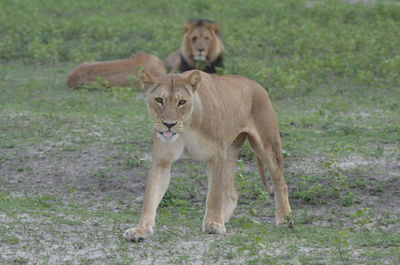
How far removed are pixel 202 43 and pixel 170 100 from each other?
553 cm

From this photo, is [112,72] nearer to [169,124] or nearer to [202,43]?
[202,43]

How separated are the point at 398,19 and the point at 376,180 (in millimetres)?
8238

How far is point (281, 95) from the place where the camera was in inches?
380

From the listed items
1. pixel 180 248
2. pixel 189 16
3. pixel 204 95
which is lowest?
pixel 189 16

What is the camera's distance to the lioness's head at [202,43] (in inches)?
409

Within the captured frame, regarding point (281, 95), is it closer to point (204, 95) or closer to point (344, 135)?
point (344, 135)

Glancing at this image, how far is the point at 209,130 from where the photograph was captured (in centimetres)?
513

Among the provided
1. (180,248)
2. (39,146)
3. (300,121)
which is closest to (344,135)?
(300,121)

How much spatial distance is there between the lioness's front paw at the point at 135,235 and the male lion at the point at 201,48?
5617 mm

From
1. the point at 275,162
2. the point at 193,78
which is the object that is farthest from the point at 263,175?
the point at 193,78

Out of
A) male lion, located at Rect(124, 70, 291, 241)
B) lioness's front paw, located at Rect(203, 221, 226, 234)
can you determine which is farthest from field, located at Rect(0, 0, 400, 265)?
male lion, located at Rect(124, 70, 291, 241)

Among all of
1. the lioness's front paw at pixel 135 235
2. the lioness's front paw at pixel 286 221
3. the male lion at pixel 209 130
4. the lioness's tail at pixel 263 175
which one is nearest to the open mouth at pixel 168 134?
the male lion at pixel 209 130

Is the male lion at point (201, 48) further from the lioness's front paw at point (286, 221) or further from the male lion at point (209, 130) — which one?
the lioness's front paw at point (286, 221)

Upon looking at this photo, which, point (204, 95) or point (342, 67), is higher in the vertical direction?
point (204, 95)
